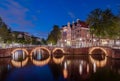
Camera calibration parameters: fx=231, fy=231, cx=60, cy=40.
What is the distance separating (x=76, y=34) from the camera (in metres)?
98.4

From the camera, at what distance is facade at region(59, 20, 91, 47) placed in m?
93.9

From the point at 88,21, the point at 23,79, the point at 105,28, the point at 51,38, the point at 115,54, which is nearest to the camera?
the point at 23,79

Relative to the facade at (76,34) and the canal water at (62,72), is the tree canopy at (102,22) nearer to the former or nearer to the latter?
the facade at (76,34)

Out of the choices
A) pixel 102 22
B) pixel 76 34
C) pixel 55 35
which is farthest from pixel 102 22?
pixel 55 35

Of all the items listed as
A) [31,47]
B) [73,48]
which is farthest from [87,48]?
[31,47]

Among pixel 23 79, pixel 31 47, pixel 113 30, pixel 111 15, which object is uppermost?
pixel 111 15

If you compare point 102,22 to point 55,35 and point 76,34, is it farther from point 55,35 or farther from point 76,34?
point 55,35

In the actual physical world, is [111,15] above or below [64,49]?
above

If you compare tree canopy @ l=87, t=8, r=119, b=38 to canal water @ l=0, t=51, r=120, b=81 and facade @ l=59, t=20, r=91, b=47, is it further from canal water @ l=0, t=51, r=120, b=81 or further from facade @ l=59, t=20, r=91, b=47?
canal water @ l=0, t=51, r=120, b=81

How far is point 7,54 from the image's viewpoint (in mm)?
60469

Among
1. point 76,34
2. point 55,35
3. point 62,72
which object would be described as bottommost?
point 62,72

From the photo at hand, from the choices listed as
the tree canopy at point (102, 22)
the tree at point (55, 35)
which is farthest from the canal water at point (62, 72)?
the tree at point (55, 35)

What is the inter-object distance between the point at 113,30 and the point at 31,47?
24.2 m

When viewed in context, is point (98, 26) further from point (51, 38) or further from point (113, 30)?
point (51, 38)
